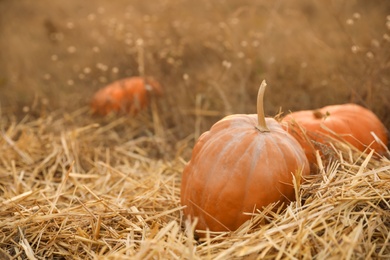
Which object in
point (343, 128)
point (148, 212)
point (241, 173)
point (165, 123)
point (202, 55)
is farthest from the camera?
point (202, 55)

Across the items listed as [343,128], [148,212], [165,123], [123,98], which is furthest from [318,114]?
[123,98]

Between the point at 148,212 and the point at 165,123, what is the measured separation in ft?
6.04

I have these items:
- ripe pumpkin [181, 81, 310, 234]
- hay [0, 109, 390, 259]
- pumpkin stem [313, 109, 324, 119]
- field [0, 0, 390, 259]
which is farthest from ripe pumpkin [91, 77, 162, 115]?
ripe pumpkin [181, 81, 310, 234]

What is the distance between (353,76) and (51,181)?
266cm

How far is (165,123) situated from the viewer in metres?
4.19

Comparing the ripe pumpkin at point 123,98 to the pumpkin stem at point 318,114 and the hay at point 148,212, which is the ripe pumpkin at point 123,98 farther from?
the pumpkin stem at point 318,114

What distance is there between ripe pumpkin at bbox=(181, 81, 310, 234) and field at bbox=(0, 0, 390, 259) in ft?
0.31

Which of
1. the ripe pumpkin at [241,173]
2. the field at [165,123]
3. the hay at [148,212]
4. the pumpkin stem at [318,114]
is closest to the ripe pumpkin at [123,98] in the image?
the field at [165,123]

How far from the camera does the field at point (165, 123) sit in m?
1.96

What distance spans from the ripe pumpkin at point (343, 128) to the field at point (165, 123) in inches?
4.6

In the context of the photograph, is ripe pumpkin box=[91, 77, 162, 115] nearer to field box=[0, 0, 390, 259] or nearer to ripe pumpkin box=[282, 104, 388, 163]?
field box=[0, 0, 390, 259]

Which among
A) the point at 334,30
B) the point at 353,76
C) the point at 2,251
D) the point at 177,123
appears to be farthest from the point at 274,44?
the point at 2,251

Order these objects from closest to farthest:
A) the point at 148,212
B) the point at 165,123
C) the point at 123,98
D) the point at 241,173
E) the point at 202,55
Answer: the point at 241,173, the point at 148,212, the point at 165,123, the point at 123,98, the point at 202,55

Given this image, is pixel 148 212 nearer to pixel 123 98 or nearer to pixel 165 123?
pixel 165 123
